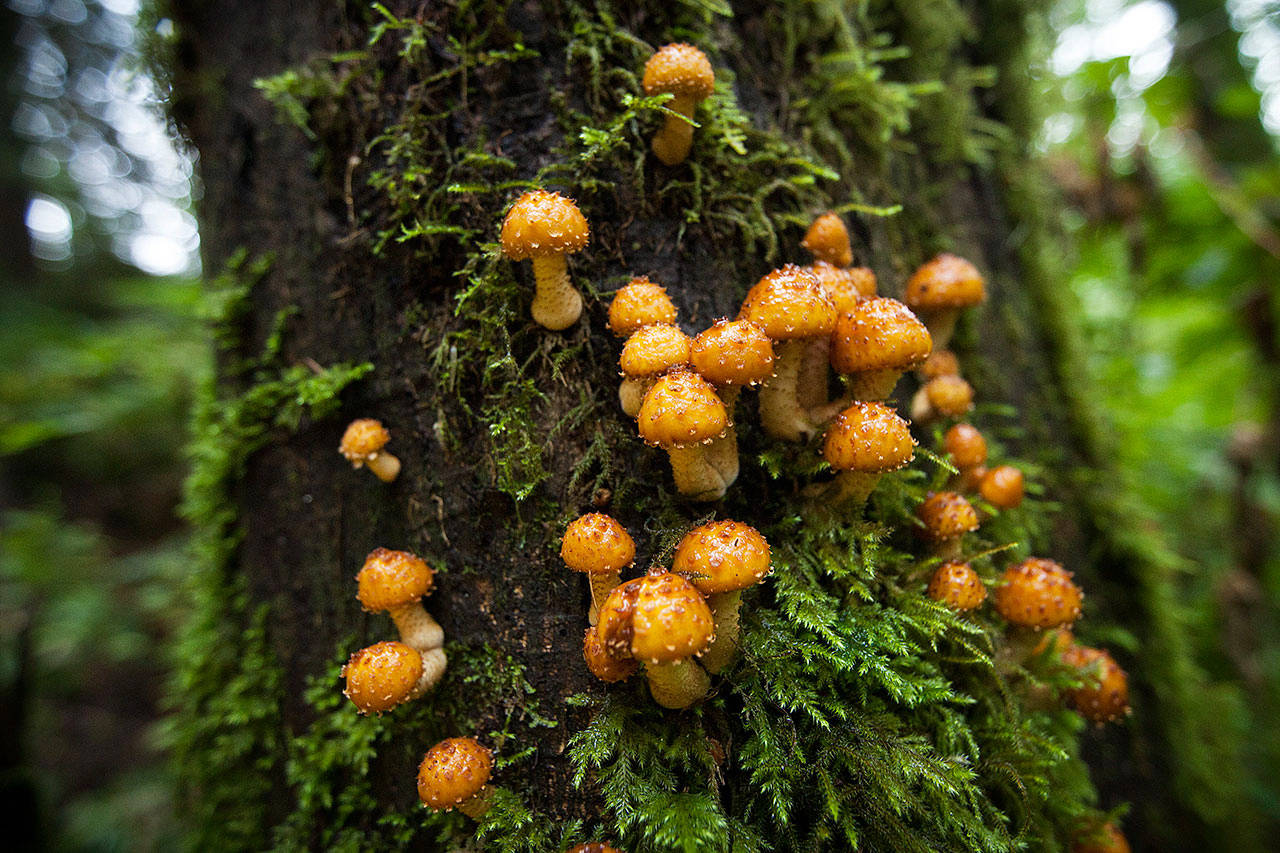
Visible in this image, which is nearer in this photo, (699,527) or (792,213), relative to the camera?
(699,527)

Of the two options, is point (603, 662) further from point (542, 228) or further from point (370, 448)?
point (542, 228)

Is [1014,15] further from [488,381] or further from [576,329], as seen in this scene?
[488,381]

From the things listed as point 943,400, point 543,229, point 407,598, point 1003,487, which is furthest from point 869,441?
point 407,598

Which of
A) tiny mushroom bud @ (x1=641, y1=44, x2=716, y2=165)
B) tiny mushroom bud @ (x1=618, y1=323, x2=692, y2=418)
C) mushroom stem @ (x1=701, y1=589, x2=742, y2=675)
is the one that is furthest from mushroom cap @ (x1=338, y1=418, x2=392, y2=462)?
tiny mushroom bud @ (x1=641, y1=44, x2=716, y2=165)

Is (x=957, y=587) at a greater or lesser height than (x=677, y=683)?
greater

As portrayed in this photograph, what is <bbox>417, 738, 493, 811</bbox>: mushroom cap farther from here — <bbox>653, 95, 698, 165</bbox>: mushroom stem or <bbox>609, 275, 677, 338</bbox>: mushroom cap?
<bbox>653, 95, 698, 165</bbox>: mushroom stem

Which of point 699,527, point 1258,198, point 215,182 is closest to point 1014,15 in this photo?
point 1258,198


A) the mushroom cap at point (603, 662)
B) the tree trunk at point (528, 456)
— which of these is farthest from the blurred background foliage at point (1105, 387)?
the mushroom cap at point (603, 662)
